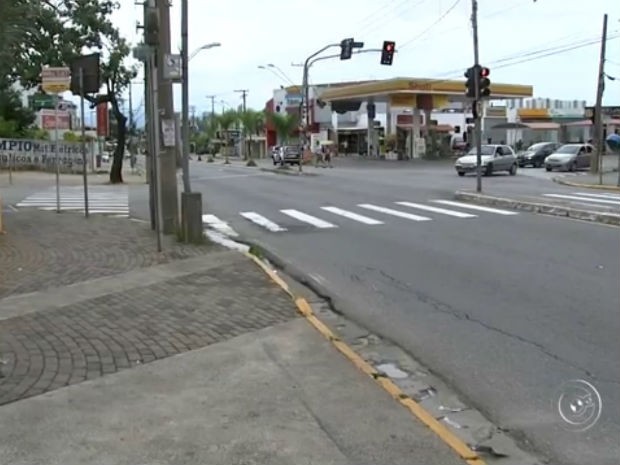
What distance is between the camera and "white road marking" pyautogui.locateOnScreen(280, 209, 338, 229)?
669 inches

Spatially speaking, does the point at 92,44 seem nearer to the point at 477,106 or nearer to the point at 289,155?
the point at 477,106

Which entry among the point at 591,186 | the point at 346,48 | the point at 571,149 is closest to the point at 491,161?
the point at 571,149

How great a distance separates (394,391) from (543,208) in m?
14.3

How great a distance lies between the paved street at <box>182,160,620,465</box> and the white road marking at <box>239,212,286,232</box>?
6 cm

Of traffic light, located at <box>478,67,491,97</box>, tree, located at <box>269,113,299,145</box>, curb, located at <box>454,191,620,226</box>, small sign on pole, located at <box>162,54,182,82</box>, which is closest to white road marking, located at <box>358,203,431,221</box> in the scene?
curb, located at <box>454,191,620,226</box>

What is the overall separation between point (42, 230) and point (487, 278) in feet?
28.6

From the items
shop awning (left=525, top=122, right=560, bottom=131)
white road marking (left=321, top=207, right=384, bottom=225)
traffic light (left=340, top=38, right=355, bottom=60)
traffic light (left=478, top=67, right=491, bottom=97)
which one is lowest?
white road marking (left=321, top=207, right=384, bottom=225)

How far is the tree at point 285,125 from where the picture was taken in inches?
3091

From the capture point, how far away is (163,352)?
21.7 feet

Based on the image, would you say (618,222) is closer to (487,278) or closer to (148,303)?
(487,278)

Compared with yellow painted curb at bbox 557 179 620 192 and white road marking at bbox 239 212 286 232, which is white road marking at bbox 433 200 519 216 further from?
yellow painted curb at bbox 557 179 620 192

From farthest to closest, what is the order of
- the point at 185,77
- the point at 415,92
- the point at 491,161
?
the point at 415,92, the point at 491,161, the point at 185,77

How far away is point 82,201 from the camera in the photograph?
23.9m

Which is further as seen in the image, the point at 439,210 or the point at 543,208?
the point at 439,210
